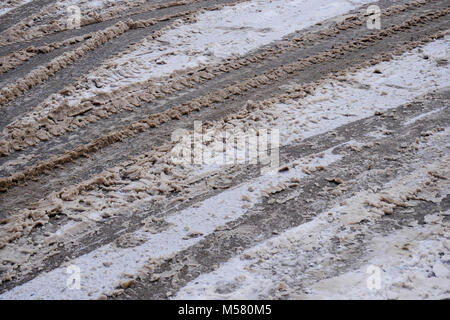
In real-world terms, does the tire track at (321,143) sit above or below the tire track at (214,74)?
below

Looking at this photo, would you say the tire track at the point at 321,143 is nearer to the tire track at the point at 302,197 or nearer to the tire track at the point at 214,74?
the tire track at the point at 302,197

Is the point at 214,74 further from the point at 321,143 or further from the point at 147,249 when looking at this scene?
the point at 147,249

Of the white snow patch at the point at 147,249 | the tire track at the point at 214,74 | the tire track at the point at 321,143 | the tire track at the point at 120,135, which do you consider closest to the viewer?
the white snow patch at the point at 147,249

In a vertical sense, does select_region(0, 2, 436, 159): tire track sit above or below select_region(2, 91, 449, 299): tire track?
above

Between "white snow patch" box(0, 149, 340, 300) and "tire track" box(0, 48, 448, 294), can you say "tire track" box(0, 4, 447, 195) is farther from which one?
"white snow patch" box(0, 149, 340, 300)

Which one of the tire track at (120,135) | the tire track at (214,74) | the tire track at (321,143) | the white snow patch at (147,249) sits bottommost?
the white snow patch at (147,249)

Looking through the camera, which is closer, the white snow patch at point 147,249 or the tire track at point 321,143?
the white snow patch at point 147,249

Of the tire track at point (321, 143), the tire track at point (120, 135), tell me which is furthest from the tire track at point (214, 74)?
the tire track at point (321, 143)

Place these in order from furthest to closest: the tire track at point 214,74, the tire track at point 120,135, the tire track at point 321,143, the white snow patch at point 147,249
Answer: the tire track at point 214,74, the tire track at point 120,135, the tire track at point 321,143, the white snow patch at point 147,249

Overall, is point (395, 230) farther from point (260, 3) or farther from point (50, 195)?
point (260, 3)

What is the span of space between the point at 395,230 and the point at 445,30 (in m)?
2.58

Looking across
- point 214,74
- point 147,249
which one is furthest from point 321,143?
point 147,249

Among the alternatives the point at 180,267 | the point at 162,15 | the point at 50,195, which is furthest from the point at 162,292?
the point at 162,15

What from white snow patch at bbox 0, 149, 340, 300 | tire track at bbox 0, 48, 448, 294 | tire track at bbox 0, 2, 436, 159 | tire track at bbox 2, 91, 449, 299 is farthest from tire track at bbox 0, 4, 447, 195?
white snow patch at bbox 0, 149, 340, 300
